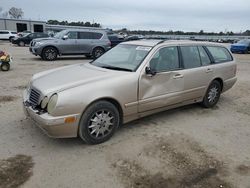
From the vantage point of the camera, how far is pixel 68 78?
4.12m

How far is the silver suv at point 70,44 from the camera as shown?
46.0ft

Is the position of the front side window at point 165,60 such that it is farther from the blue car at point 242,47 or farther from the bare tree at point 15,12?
the bare tree at point 15,12

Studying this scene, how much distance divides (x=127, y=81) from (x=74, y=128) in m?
1.13

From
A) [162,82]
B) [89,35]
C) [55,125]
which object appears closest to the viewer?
[55,125]

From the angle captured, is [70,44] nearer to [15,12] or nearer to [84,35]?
[84,35]

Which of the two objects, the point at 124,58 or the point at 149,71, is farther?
the point at 124,58

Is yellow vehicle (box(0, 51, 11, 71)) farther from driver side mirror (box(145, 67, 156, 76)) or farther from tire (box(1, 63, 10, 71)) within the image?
driver side mirror (box(145, 67, 156, 76))

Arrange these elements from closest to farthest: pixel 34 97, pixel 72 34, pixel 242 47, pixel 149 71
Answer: pixel 34 97
pixel 149 71
pixel 72 34
pixel 242 47

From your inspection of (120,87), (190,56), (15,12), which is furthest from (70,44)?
(15,12)

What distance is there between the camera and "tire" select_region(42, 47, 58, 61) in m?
14.1

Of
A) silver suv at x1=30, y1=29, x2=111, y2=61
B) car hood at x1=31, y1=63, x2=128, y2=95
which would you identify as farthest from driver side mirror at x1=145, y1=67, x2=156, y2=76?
silver suv at x1=30, y1=29, x2=111, y2=61

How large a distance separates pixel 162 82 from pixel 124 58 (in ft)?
2.84

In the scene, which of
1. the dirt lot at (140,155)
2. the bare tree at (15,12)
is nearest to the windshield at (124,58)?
the dirt lot at (140,155)

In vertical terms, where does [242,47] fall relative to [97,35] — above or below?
below
